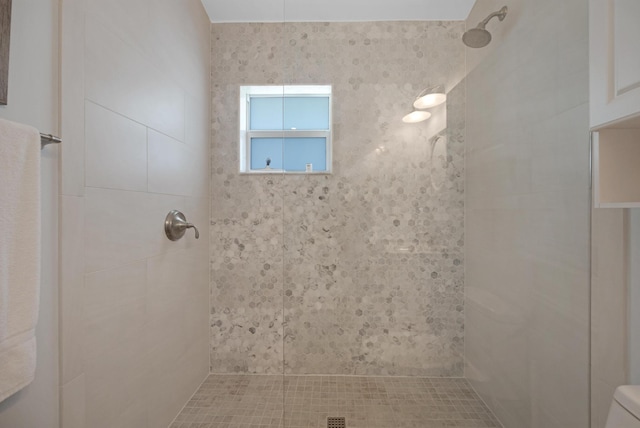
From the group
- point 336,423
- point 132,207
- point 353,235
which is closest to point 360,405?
point 336,423

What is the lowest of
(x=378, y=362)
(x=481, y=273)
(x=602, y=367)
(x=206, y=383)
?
(x=206, y=383)

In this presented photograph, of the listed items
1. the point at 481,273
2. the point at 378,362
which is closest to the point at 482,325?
the point at 481,273

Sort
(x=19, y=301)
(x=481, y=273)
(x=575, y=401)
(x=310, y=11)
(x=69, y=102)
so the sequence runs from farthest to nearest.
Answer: (x=310, y=11)
(x=481, y=273)
(x=575, y=401)
(x=69, y=102)
(x=19, y=301)

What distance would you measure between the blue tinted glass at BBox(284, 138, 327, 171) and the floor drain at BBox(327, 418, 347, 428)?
3.38 ft

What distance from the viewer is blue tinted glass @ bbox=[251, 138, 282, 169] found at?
1415mm

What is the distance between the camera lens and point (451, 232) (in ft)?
4.06

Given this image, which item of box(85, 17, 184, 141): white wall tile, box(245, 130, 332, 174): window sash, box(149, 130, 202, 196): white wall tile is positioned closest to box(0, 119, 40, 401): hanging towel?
box(85, 17, 184, 141): white wall tile

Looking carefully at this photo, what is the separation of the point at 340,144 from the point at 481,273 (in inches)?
30.4

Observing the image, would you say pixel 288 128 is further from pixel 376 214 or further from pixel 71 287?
pixel 71 287

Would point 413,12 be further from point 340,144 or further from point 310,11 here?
point 340,144

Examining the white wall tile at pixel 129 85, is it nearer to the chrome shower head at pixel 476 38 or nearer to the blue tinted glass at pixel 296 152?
the blue tinted glass at pixel 296 152

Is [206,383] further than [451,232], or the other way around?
[206,383]

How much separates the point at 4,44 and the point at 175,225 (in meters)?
0.89

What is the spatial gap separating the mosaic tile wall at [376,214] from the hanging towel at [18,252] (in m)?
0.85
